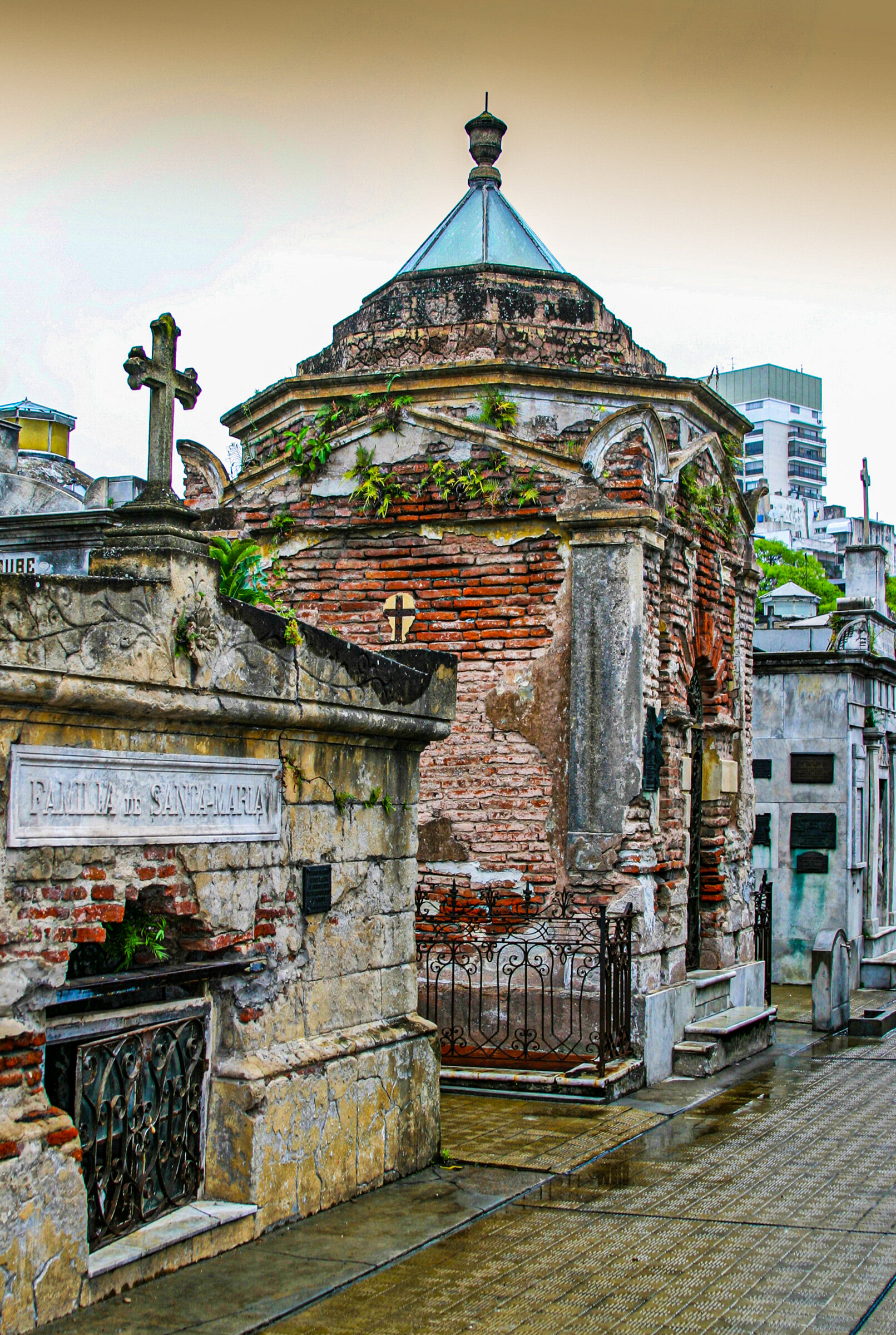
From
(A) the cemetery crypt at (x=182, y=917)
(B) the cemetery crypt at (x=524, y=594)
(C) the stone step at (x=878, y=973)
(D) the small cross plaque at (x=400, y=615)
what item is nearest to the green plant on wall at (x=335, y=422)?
(B) the cemetery crypt at (x=524, y=594)

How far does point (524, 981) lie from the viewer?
10.6m

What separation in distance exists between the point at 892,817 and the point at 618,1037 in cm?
1124

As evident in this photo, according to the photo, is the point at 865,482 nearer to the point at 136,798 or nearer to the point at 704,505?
the point at 704,505

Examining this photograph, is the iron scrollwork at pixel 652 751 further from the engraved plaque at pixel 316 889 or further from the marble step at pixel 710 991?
the engraved plaque at pixel 316 889

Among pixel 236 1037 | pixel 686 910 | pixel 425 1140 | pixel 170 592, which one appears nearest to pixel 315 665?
pixel 170 592

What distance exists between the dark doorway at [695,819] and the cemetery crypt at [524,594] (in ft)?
1.32

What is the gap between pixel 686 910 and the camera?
12.5m

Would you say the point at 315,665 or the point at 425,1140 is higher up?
the point at 315,665

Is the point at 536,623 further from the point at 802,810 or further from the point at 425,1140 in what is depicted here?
the point at 802,810

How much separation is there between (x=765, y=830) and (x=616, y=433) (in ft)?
29.3

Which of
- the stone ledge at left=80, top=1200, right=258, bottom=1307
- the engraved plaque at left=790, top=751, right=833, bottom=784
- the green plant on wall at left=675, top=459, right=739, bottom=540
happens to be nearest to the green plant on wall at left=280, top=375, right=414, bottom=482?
the green plant on wall at left=675, top=459, right=739, bottom=540

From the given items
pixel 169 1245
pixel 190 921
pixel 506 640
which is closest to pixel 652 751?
pixel 506 640

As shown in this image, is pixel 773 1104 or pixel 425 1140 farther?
pixel 773 1104

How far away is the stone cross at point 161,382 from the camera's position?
661cm
